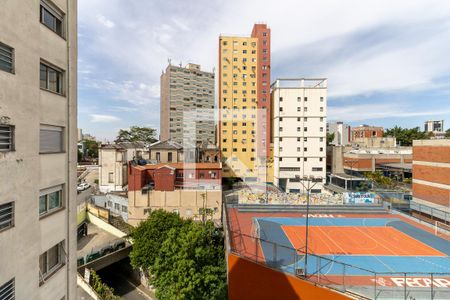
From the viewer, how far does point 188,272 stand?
40.5 ft

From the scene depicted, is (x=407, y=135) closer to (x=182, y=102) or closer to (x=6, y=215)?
(x=182, y=102)

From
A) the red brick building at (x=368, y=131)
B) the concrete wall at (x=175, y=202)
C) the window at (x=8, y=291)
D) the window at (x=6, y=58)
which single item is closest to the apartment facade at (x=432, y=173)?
the concrete wall at (x=175, y=202)

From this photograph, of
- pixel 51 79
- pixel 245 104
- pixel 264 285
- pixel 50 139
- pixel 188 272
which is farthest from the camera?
pixel 245 104

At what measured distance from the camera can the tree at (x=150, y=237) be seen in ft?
52.8

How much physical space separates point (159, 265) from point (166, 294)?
1599 mm

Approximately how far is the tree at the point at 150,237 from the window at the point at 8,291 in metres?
11.8

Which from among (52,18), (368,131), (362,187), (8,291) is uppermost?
(368,131)

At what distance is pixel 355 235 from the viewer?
17219mm

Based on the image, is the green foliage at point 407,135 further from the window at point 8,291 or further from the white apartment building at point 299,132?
the window at point 8,291

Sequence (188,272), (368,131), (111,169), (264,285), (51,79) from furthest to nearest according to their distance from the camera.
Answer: (368,131) → (111,169) → (188,272) → (264,285) → (51,79)

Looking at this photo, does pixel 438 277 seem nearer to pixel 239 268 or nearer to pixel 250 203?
pixel 239 268

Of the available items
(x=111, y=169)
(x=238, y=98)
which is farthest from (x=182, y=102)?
(x=111, y=169)

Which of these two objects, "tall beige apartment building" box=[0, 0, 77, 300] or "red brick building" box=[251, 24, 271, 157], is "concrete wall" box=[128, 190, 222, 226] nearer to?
"tall beige apartment building" box=[0, 0, 77, 300]

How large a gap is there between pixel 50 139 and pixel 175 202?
1911cm
